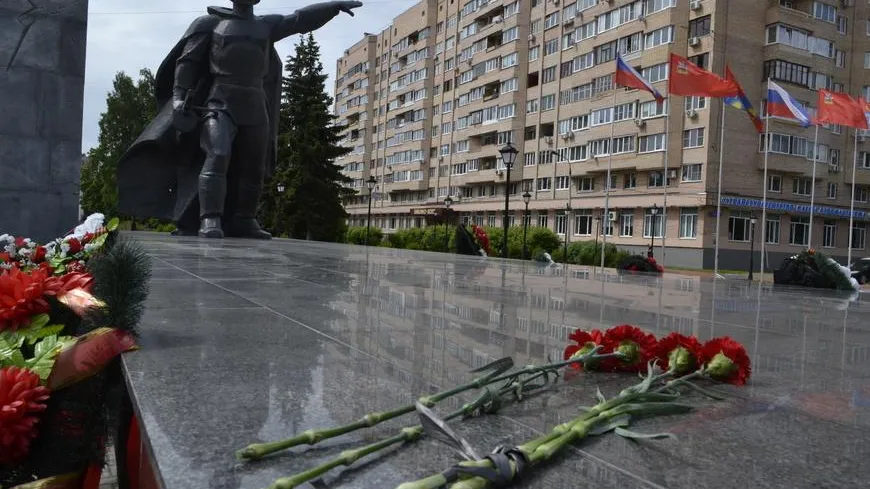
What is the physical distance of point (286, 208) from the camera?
140ft

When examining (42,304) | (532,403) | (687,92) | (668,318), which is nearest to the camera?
(532,403)

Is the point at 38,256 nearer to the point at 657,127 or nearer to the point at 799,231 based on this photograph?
the point at 657,127

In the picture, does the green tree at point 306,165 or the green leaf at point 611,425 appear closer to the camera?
the green leaf at point 611,425

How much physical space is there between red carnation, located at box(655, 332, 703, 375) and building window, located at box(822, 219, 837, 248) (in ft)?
161

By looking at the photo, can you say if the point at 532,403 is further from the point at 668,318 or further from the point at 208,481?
the point at 668,318

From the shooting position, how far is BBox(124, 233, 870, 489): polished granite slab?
163cm

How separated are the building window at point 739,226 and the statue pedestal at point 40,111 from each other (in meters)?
41.1

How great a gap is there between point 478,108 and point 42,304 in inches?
2417

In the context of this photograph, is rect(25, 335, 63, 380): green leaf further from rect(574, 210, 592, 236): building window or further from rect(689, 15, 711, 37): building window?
rect(574, 210, 592, 236): building window

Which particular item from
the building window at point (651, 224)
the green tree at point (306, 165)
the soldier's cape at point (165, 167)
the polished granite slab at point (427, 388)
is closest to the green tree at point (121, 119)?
the green tree at point (306, 165)

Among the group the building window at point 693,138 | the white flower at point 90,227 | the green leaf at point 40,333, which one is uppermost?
the building window at point 693,138

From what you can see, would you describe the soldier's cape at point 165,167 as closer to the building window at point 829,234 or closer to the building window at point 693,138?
the building window at point 693,138

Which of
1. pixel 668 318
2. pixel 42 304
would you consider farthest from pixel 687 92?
pixel 42 304

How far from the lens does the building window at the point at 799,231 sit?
1745 inches
